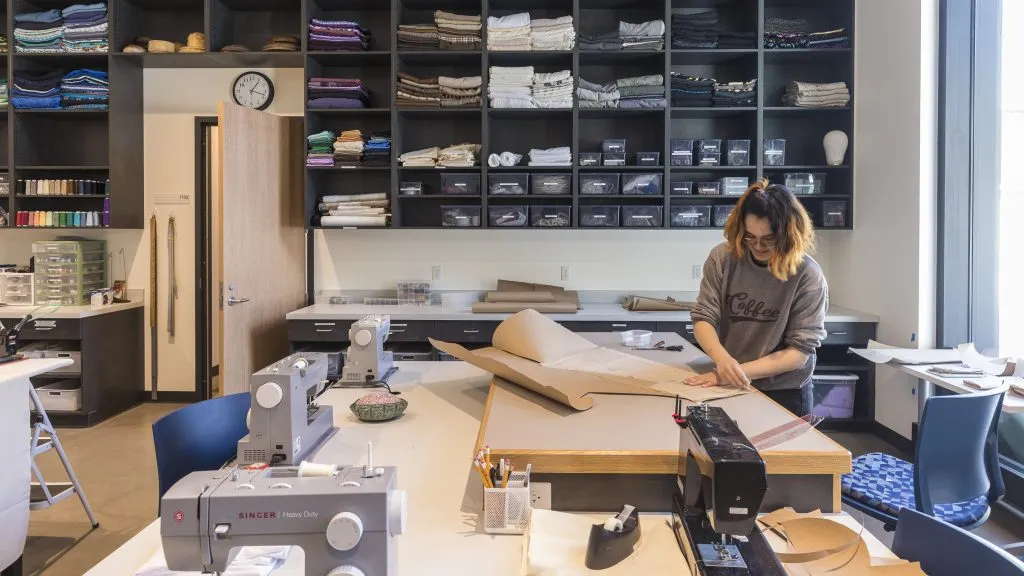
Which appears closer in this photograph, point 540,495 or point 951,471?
point 540,495

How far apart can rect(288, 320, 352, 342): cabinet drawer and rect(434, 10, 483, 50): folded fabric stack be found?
78.8 inches

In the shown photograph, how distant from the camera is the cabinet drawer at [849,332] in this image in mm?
3984

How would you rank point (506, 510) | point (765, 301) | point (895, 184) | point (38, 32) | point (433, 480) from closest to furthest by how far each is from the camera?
1. point (506, 510)
2. point (433, 480)
3. point (765, 301)
4. point (895, 184)
5. point (38, 32)

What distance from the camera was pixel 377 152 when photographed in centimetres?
425

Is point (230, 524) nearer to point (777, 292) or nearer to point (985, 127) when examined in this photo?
point (777, 292)

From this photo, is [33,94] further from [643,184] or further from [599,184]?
[643,184]

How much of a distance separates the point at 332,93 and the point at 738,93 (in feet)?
9.08

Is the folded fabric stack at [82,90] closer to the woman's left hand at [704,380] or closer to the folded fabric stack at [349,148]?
the folded fabric stack at [349,148]

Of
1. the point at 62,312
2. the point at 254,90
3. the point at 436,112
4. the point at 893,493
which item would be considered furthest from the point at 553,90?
the point at 62,312

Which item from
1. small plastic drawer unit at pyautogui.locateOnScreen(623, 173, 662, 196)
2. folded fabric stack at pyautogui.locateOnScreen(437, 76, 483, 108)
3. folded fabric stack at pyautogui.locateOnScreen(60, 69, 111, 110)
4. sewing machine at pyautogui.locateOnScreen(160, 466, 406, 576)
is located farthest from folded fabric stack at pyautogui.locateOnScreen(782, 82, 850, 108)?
folded fabric stack at pyautogui.locateOnScreen(60, 69, 111, 110)

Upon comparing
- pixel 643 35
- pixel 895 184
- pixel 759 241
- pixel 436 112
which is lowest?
pixel 759 241

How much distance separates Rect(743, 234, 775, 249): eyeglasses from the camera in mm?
2014

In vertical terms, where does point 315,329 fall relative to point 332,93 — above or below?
below

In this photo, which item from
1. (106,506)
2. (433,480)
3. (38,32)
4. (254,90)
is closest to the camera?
(433,480)
